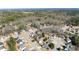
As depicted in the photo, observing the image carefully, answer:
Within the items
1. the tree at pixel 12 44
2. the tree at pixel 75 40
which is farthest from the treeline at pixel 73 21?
the tree at pixel 12 44

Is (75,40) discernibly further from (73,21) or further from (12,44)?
(12,44)

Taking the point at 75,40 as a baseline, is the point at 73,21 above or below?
above

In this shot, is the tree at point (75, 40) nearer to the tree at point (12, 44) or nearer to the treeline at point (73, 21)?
the treeline at point (73, 21)

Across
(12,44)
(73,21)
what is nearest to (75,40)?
(73,21)

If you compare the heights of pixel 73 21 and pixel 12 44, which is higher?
pixel 73 21

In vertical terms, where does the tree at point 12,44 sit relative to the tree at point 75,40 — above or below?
below

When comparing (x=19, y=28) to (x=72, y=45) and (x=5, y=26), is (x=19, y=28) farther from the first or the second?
(x=72, y=45)

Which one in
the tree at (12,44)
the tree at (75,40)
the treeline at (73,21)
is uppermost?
the treeline at (73,21)

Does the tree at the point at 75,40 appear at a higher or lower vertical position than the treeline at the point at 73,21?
lower

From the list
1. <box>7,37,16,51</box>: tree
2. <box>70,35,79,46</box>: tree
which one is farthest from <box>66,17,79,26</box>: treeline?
<box>7,37,16,51</box>: tree
